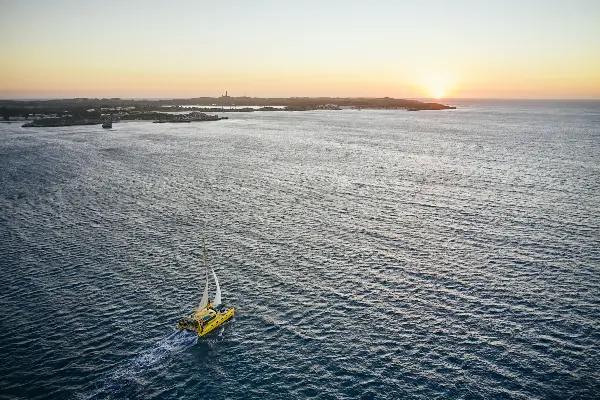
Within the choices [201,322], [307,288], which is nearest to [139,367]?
[201,322]

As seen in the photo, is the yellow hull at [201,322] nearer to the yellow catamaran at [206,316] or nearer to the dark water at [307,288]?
the yellow catamaran at [206,316]

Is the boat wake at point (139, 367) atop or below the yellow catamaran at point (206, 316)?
below

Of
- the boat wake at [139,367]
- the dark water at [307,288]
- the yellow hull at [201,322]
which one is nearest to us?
the boat wake at [139,367]

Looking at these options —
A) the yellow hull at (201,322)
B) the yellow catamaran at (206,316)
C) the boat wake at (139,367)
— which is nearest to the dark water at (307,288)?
the boat wake at (139,367)

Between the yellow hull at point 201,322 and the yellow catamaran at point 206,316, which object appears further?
the yellow catamaran at point 206,316

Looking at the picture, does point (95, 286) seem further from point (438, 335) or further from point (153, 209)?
point (438, 335)

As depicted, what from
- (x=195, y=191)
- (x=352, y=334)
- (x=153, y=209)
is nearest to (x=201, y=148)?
(x=195, y=191)

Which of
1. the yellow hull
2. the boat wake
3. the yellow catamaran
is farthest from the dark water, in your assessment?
the yellow catamaran

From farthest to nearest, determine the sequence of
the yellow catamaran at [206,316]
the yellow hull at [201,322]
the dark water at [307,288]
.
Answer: the yellow catamaran at [206,316], the yellow hull at [201,322], the dark water at [307,288]
